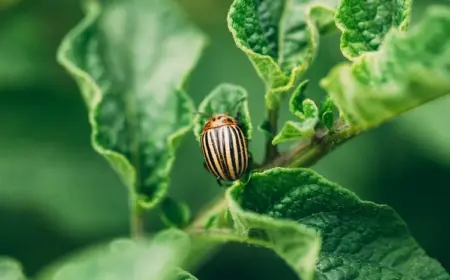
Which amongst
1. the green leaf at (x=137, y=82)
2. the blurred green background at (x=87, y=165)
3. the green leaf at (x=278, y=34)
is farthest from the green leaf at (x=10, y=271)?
the blurred green background at (x=87, y=165)

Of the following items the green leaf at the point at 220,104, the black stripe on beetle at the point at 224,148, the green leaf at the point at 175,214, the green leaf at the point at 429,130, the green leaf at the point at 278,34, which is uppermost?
the green leaf at the point at 278,34

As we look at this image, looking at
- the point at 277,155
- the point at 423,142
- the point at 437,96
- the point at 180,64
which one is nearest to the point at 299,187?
the point at 277,155

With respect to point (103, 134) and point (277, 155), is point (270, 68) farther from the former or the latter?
point (103, 134)

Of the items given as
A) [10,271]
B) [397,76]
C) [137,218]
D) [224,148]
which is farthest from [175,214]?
[397,76]

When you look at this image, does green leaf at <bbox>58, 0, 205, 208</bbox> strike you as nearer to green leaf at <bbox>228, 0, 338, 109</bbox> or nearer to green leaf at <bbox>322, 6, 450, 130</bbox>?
green leaf at <bbox>228, 0, 338, 109</bbox>

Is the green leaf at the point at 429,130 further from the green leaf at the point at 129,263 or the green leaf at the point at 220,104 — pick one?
the green leaf at the point at 129,263

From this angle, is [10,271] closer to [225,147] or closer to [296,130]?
[225,147]
